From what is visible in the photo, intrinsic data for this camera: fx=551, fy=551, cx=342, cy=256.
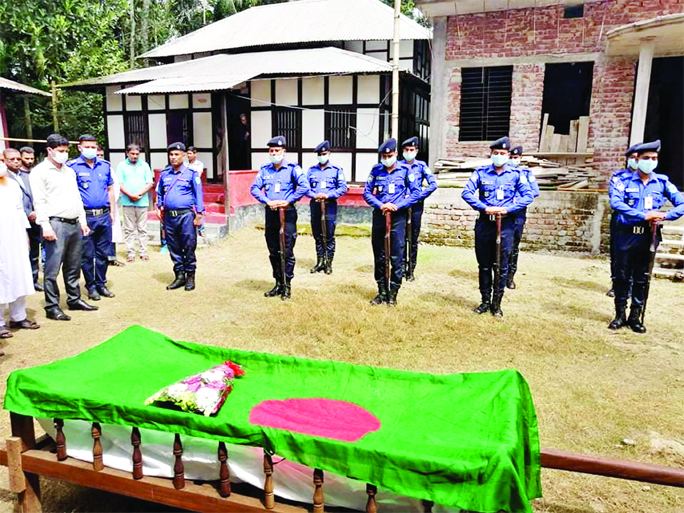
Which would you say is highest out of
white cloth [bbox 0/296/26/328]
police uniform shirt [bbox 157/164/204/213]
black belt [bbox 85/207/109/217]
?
police uniform shirt [bbox 157/164/204/213]

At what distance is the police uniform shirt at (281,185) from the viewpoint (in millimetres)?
6684

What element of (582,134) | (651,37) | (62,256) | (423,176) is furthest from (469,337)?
(582,134)

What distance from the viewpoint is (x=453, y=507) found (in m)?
2.10

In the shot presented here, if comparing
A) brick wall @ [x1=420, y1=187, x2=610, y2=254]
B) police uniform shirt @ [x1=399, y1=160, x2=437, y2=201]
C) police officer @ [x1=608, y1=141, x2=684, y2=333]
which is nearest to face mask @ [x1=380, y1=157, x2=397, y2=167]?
police uniform shirt @ [x1=399, y1=160, x2=437, y2=201]

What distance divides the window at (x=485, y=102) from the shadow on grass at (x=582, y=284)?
12.4ft

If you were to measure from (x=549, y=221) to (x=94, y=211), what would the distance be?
7441mm

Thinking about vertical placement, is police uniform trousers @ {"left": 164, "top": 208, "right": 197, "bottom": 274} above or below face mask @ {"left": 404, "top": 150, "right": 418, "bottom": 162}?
below

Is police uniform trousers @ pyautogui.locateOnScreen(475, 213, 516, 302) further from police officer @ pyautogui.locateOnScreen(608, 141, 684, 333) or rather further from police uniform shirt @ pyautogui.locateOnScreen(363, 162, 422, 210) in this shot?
police officer @ pyautogui.locateOnScreen(608, 141, 684, 333)

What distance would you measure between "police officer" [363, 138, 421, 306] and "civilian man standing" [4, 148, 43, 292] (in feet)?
12.6

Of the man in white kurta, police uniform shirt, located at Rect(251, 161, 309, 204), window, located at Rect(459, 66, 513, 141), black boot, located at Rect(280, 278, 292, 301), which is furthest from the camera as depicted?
window, located at Rect(459, 66, 513, 141)

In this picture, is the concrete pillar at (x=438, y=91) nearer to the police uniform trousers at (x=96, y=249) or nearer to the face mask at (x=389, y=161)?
the face mask at (x=389, y=161)

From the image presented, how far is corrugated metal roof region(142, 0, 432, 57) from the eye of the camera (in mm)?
14133

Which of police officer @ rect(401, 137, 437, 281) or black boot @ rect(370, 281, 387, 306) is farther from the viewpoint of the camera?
police officer @ rect(401, 137, 437, 281)

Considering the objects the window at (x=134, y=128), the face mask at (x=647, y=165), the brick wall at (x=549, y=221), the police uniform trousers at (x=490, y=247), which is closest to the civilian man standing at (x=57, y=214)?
the police uniform trousers at (x=490, y=247)
